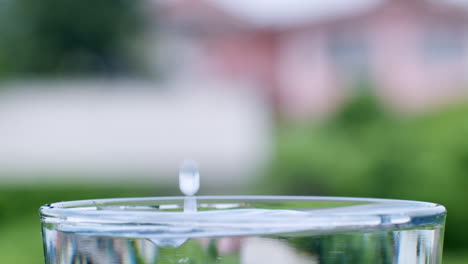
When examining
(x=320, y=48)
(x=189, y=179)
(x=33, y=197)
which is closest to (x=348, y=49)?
(x=320, y=48)

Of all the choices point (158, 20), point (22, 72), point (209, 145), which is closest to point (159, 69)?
point (158, 20)

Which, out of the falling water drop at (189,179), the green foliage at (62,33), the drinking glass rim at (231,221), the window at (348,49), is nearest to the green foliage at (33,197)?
the falling water drop at (189,179)

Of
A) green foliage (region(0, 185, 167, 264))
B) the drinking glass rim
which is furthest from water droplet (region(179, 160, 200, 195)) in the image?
green foliage (region(0, 185, 167, 264))

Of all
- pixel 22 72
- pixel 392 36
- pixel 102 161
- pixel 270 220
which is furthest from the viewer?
pixel 392 36

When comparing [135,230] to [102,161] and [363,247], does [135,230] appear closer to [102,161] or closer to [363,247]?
[363,247]

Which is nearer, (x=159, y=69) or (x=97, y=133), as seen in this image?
(x=97, y=133)

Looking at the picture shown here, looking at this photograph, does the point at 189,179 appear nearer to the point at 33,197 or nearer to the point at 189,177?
the point at 189,177
